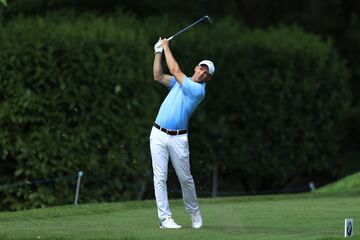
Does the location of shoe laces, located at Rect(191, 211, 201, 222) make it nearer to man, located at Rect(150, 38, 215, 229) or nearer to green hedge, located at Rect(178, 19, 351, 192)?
man, located at Rect(150, 38, 215, 229)

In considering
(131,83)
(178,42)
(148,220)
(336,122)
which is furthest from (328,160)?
(148,220)

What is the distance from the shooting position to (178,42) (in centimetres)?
2167

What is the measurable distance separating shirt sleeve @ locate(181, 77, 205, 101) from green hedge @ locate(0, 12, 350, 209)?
643 centimetres

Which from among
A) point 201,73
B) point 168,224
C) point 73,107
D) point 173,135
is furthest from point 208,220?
point 73,107

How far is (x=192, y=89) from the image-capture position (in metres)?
12.4

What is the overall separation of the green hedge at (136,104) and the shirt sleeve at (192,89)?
253 inches

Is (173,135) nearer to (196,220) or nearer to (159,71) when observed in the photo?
(159,71)

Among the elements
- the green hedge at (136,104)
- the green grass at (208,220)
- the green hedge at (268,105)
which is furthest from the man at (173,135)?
the green hedge at (268,105)

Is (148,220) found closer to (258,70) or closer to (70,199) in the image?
(70,199)

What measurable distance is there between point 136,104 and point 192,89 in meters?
7.31

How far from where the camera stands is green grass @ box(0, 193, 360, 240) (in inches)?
469

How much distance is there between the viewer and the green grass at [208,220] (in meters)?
11.9

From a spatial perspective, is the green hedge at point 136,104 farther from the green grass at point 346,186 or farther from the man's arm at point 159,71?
the man's arm at point 159,71

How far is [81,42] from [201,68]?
6797 mm
